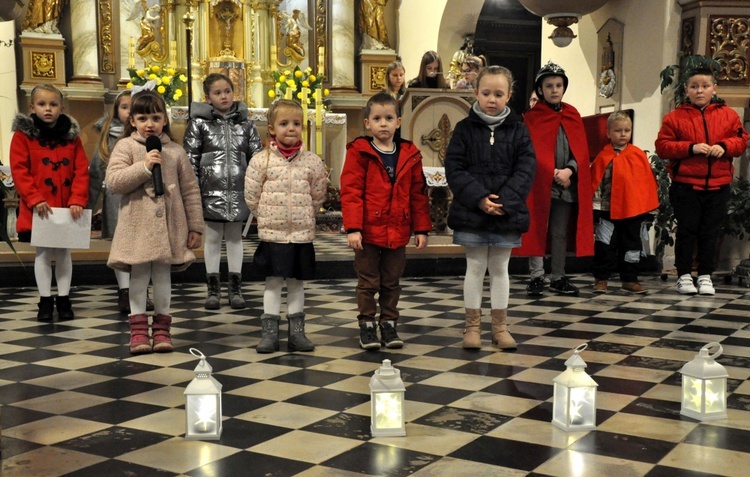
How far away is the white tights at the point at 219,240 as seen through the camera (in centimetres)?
560

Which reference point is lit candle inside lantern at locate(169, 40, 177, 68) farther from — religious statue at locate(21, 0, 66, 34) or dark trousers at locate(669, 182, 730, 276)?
dark trousers at locate(669, 182, 730, 276)

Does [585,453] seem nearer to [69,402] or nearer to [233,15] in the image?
[69,402]

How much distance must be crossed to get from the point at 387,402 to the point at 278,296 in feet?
5.20

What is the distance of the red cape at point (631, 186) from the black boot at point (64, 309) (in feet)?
11.8

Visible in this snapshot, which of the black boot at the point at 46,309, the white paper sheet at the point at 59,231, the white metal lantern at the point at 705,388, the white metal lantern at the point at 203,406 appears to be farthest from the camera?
the black boot at the point at 46,309

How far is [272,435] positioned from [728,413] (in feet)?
5.42

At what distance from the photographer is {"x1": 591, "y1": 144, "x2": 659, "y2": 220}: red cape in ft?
20.7

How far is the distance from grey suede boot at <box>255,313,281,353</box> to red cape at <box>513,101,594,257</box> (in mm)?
1864

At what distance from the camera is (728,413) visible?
10.6 feet

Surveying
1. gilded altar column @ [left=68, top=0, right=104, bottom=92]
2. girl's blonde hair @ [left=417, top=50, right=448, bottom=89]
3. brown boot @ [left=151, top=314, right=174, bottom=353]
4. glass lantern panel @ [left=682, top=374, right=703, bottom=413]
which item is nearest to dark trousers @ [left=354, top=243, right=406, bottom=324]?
brown boot @ [left=151, top=314, right=174, bottom=353]

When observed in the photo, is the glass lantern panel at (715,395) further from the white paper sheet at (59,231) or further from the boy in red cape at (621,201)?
the white paper sheet at (59,231)

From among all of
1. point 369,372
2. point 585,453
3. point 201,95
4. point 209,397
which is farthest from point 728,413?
point 201,95

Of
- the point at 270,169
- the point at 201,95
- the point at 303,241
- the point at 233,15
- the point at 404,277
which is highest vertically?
the point at 233,15

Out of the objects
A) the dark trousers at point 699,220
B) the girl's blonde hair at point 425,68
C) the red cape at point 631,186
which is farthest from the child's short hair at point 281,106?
the girl's blonde hair at point 425,68
